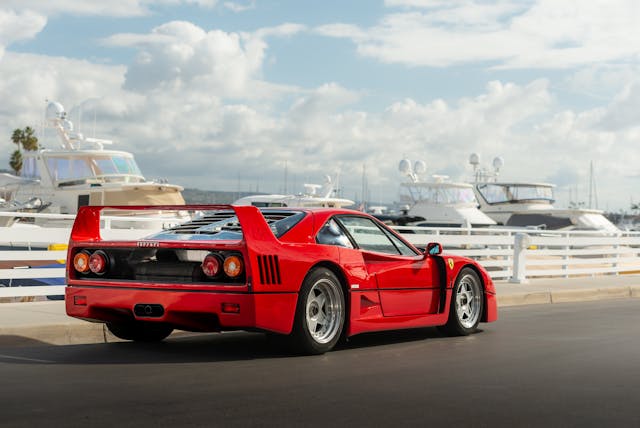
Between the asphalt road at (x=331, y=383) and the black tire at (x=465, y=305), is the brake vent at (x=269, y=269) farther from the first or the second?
the black tire at (x=465, y=305)

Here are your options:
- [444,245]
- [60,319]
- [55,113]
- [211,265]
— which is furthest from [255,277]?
[55,113]

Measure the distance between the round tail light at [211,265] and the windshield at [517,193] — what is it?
162 ft

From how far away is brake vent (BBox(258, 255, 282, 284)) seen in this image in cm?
725

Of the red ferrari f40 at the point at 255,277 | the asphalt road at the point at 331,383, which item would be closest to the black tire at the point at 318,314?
the red ferrari f40 at the point at 255,277

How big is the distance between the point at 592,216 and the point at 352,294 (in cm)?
4520

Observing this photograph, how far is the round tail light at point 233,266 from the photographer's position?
722cm

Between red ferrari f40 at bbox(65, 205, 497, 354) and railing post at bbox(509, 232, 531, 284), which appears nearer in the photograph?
red ferrari f40 at bbox(65, 205, 497, 354)

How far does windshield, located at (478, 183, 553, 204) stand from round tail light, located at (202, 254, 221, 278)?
49.5 m

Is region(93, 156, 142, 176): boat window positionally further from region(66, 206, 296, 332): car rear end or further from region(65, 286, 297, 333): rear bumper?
region(65, 286, 297, 333): rear bumper

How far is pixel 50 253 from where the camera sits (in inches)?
456

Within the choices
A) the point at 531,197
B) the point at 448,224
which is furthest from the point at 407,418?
the point at 531,197

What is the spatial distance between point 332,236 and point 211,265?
1.38m

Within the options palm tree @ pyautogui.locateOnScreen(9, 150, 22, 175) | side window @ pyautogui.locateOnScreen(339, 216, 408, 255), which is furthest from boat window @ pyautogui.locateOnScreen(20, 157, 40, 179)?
palm tree @ pyautogui.locateOnScreen(9, 150, 22, 175)

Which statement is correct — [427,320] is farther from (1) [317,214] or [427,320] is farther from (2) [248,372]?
(2) [248,372]
